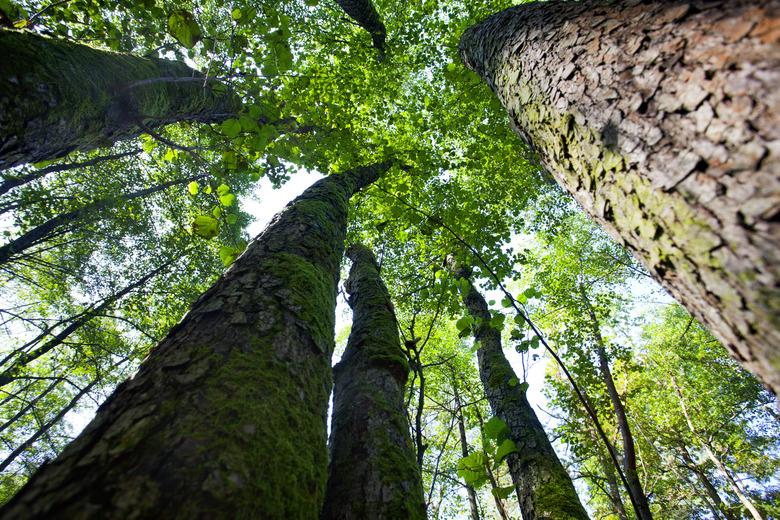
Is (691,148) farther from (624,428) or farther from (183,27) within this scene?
(624,428)

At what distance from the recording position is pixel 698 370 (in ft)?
45.8

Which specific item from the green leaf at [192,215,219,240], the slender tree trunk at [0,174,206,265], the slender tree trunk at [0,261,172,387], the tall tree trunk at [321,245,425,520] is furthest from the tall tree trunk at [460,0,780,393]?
the slender tree trunk at [0,261,172,387]

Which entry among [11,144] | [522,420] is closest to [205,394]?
[11,144]

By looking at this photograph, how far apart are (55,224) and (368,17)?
352 inches

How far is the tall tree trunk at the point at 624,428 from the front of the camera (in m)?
3.90

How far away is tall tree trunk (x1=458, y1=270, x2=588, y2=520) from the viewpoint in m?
2.70

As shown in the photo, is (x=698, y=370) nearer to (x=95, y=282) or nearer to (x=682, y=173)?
(x=682, y=173)

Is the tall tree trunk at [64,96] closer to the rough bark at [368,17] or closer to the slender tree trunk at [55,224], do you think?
the slender tree trunk at [55,224]

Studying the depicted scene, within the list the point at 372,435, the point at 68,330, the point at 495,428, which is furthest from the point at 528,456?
the point at 68,330

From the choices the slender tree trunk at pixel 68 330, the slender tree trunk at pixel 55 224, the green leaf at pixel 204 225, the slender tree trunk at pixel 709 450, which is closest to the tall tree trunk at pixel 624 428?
the green leaf at pixel 204 225

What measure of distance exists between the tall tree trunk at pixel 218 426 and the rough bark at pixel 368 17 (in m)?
7.60

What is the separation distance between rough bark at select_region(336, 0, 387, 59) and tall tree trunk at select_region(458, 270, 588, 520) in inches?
276

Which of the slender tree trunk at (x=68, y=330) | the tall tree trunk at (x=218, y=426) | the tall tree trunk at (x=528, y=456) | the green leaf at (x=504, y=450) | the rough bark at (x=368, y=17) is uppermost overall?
the rough bark at (x=368, y=17)

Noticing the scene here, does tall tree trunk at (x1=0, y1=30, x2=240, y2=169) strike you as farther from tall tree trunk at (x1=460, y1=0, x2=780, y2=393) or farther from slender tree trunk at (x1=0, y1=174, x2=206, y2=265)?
slender tree trunk at (x1=0, y1=174, x2=206, y2=265)
